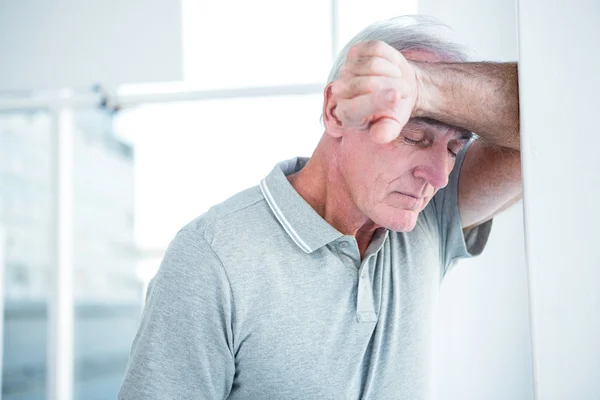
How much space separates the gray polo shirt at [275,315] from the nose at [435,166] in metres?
0.18

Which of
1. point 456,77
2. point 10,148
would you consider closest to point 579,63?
point 456,77

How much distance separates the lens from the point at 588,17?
52 cm

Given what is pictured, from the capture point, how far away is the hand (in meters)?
0.64

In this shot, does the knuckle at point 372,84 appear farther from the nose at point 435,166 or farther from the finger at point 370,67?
the nose at point 435,166

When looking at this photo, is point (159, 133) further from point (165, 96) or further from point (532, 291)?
point (532, 291)

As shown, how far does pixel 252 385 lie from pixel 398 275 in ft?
1.03

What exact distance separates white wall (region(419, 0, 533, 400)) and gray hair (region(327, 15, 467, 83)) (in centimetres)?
73

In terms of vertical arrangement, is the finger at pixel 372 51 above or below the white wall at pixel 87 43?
below

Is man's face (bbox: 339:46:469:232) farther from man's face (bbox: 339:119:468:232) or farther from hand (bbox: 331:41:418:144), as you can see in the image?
hand (bbox: 331:41:418:144)

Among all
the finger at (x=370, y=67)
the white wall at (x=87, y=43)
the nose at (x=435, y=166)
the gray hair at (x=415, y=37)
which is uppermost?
the white wall at (x=87, y=43)

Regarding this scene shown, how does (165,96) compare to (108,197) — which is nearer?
(165,96)

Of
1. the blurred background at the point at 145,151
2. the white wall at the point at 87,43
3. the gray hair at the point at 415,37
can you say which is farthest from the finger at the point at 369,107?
the white wall at the point at 87,43

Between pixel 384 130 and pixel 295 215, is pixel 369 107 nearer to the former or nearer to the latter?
pixel 384 130

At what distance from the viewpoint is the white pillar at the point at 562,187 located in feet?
1.60
